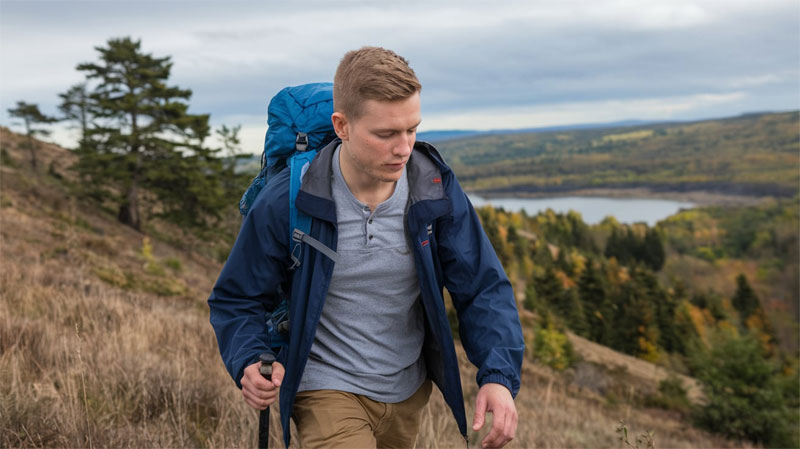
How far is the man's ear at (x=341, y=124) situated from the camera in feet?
6.79

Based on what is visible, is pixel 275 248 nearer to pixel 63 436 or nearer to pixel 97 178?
pixel 63 436

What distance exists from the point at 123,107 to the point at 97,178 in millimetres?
4388

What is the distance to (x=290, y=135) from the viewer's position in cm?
230

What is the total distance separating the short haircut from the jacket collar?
8.0 inches

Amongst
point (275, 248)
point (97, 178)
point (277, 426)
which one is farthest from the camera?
point (97, 178)

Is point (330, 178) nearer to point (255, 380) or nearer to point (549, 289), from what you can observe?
point (255, 380)

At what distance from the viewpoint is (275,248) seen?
2070 millimetres

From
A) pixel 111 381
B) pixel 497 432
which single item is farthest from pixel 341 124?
pixel 111 381

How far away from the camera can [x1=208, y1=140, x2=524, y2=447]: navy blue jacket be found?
2.06 m

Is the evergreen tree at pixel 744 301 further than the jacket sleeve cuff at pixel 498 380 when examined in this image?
Yes

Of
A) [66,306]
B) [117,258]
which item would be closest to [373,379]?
[66,306]

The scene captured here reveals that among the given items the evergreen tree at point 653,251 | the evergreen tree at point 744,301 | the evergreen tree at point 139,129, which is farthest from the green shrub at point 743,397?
the evergreen tree at point 653,251

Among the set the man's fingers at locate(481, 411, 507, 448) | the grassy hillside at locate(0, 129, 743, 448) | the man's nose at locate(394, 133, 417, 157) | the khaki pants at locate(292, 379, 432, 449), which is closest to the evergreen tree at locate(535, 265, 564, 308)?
the grassy hillside at locate(0, 129, 743, 448)

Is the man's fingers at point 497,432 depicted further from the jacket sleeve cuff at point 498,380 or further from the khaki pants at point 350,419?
the khaki pants at point 350,419
